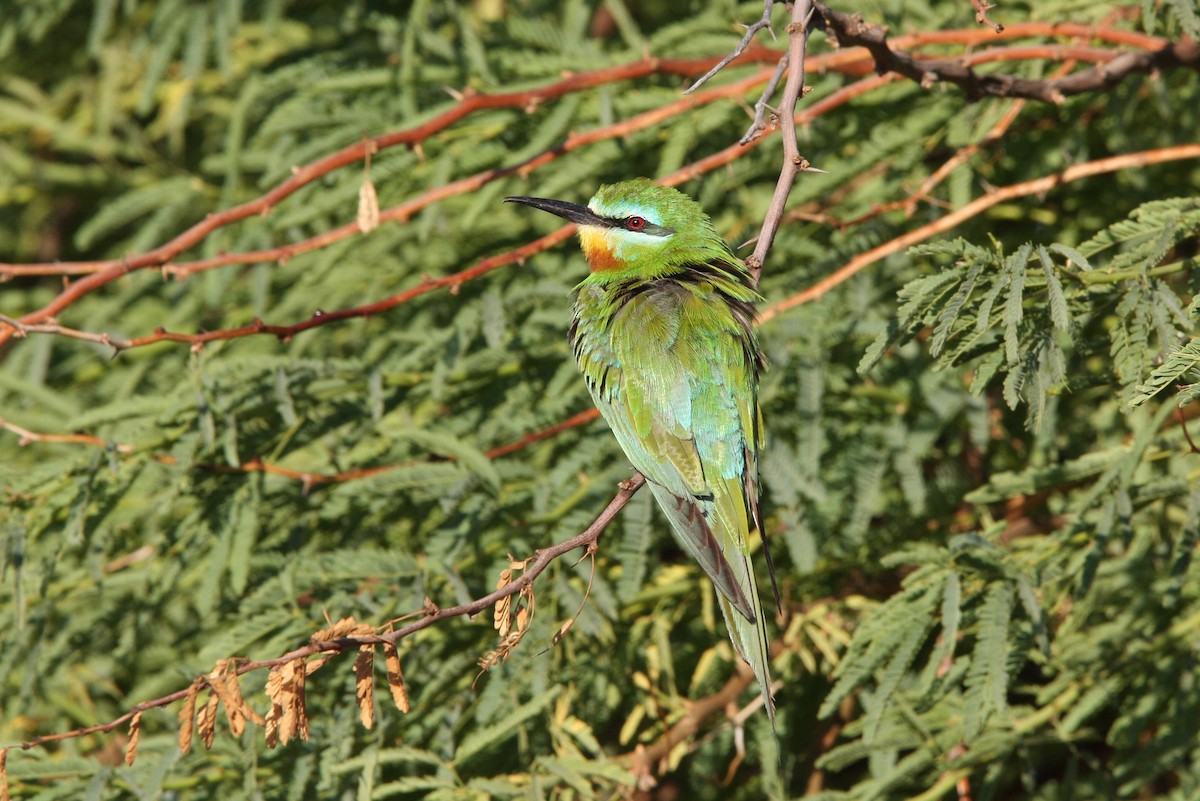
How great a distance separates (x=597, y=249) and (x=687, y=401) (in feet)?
2.14

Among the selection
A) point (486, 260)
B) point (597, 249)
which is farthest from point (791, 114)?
point (486, 260)

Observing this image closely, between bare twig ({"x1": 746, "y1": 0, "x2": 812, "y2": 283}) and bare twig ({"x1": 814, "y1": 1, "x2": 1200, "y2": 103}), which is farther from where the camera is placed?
bare twig ({"x1": 814, "y1": 1, "x2": 1200, "y2": 103})

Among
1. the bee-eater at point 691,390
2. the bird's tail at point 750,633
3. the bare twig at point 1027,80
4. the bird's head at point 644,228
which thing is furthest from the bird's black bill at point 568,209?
the bird's tail at point 750,633

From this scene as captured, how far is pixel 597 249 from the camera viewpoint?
307 cm

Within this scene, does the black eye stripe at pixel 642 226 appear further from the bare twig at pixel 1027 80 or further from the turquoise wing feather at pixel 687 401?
the bare twig at pixel 1027 80

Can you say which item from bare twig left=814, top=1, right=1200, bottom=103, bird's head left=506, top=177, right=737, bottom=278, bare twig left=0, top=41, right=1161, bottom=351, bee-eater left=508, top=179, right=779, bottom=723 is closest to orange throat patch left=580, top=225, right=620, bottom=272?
bird's head left=506, top=177, right=737, bottom=278

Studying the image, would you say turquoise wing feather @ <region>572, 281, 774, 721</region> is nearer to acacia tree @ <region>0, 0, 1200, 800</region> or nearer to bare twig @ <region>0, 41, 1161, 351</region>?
acacia tree @ <region>0, 0, 1200, 800</region>

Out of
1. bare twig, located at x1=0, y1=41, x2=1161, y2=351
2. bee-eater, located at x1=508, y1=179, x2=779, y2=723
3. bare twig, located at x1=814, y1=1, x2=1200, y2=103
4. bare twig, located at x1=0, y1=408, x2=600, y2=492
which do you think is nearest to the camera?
bee-eater, located at x1=508, y1=179, x2=779, y2=723

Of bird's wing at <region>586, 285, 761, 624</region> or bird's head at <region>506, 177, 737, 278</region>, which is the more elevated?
bird's head at <region>506, 177, 737, 278</region>

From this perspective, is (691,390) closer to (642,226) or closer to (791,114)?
(642,226)

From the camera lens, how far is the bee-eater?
97.8 inches

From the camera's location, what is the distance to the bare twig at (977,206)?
3012mm

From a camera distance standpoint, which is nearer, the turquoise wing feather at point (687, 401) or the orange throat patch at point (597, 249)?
the turquoise wing feather at point (687, 401)

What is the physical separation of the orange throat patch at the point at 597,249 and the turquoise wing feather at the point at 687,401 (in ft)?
1.18
